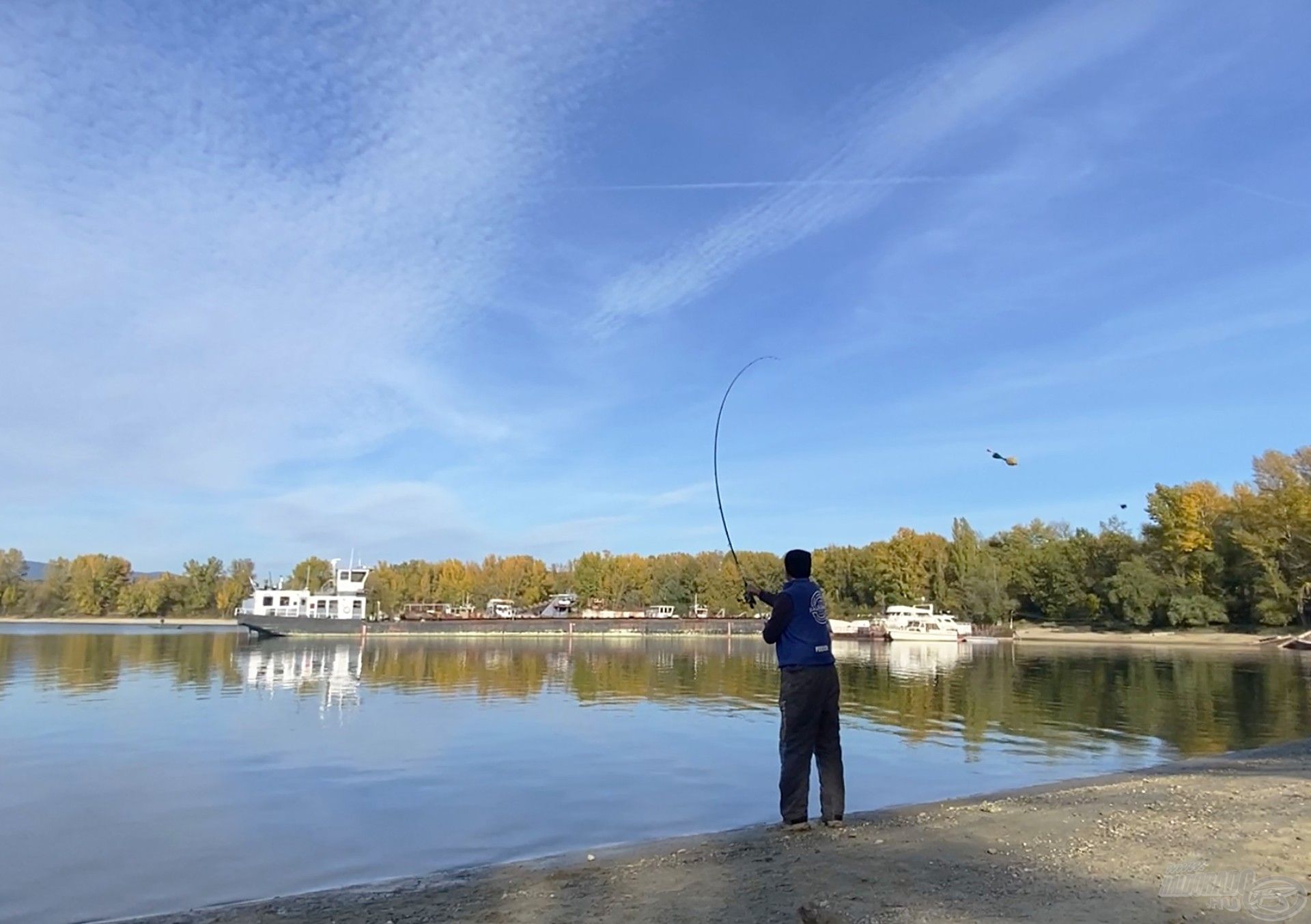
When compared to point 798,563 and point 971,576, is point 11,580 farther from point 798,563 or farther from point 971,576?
point 798,563

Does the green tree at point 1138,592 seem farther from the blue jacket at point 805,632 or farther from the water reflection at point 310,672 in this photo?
the blue jacket at point 805,632

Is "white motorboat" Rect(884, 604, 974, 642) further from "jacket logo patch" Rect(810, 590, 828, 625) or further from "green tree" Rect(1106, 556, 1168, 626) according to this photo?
"jacket logo patch" Rect(810, 590, 828, 625)

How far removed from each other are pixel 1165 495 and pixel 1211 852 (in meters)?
88.3

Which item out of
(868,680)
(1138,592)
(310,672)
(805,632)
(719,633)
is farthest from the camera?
(719,633)

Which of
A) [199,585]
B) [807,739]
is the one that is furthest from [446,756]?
[199,585]

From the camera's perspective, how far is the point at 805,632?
8.36 m

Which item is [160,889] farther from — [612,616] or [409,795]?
[612,616]

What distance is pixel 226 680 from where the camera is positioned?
114 ft

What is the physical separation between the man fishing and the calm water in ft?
8.42

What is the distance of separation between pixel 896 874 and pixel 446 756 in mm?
11480

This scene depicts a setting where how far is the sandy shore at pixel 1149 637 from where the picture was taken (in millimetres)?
72938

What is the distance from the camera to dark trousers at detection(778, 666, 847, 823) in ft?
27.1

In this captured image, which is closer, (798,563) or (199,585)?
(798,563)

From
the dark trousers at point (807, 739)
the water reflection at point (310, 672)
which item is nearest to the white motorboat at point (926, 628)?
the water reflection at point (310, 672)
